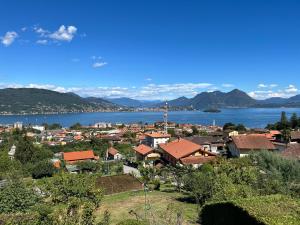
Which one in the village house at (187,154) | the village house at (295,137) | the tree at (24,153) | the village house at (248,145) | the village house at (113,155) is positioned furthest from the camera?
the village house at (113,155)

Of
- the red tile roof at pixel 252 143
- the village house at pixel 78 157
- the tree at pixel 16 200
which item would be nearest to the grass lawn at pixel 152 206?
the tree at pixel 16 200

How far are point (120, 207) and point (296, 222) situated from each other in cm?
1606

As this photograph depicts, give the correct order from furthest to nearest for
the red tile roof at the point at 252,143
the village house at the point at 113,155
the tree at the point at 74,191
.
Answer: the village house at the point at 113,155 → the red tile roof at the point at 252,143 → the tree at the point at 74,191

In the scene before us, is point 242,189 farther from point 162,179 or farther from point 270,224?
point 162,179

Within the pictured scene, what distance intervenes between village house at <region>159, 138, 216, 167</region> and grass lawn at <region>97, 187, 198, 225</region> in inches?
467

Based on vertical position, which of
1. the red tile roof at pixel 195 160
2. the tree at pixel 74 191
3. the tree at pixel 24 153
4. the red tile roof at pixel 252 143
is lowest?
the tree at pixel 24 153

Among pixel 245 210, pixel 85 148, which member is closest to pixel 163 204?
pixel 245 210

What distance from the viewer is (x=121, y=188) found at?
99.9 ft

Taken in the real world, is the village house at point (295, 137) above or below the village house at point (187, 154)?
above

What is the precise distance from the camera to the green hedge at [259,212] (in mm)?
9031

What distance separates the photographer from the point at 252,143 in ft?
151

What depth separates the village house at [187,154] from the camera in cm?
4088

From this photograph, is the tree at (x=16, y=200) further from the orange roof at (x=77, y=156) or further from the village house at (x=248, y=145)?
the orange roof at (x=77, y=156)

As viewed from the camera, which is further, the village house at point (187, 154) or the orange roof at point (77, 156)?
the orange roof at point (77, 156)
